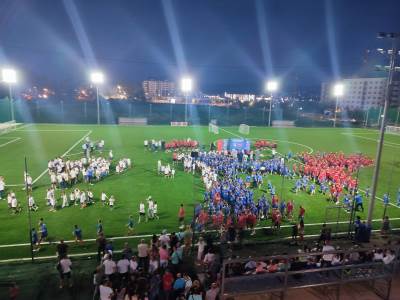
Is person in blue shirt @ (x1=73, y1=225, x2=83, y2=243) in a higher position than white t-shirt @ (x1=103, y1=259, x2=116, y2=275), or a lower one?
lower

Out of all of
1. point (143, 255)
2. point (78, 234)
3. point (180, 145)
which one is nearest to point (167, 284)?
point (143, 255)

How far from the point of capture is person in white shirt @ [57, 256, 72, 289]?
9.86m

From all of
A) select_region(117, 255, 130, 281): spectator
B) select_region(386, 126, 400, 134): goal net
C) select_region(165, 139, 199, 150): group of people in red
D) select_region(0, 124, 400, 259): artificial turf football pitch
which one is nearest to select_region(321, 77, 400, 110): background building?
select_region(386, 126, 400, 134): goal net

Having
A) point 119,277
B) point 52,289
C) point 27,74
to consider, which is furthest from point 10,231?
point 27,74

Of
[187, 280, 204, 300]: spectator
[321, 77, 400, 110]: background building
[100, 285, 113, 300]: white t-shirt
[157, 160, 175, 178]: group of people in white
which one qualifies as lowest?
[157, 160, 175, 178]: group of people in white

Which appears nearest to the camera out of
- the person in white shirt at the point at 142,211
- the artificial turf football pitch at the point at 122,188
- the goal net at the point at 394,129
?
the artificial turf football pitch at the point at 122,188

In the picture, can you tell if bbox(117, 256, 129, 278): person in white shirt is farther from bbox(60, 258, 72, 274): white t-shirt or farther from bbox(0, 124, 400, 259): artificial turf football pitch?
bbox(0, 124, 400, 259): artificial turf football pitch

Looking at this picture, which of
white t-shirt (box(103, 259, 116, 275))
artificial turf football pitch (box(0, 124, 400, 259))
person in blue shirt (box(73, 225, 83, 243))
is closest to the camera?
white t-shirt (box(103, 259, 116, 275))

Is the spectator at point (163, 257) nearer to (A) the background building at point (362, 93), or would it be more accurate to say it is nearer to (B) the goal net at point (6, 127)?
(B) the goal net at point (6, 127)

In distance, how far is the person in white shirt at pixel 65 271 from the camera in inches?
388

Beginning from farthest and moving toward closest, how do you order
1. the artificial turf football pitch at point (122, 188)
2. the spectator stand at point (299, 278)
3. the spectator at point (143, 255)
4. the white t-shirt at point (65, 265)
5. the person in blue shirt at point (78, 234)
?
the artificial turf football pitch at point (122, 188), the person in blue shirt at point (78, 234), the spectator at point (143, 255), the white t-shirt at point (65, 265), the spectator stand at point (299, 278)

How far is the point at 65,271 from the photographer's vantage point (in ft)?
32.7

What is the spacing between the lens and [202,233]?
15359 millimetres

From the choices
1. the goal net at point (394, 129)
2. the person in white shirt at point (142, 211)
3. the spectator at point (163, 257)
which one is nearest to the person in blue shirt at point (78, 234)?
the person in white shirt at point (142, 211)
